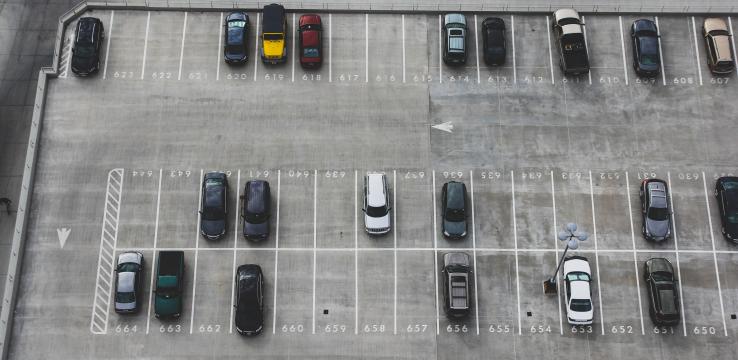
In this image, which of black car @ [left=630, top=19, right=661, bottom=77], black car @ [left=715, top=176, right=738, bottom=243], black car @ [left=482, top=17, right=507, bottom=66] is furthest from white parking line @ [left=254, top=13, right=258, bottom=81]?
black car @ [left=715, top=176, right=738, bottom=243]

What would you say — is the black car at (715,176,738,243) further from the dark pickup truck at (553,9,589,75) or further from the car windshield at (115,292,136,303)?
the car windshield at (115,292,136,303)

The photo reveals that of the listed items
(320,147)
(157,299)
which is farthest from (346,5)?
(157,299)

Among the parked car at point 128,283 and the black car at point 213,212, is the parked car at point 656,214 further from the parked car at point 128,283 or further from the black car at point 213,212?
the parked car at point 128,283

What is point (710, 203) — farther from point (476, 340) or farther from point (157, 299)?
point (157, 299)

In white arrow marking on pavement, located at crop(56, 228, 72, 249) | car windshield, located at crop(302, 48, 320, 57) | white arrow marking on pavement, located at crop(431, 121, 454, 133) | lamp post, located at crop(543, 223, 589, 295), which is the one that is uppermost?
car windshield, located at crop(302, 48, 320, 57)

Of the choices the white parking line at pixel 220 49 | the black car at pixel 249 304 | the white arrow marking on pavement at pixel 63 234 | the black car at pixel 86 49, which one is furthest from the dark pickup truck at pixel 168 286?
the black car at pixel 86 49

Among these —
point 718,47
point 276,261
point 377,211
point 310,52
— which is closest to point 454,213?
point 377,211
